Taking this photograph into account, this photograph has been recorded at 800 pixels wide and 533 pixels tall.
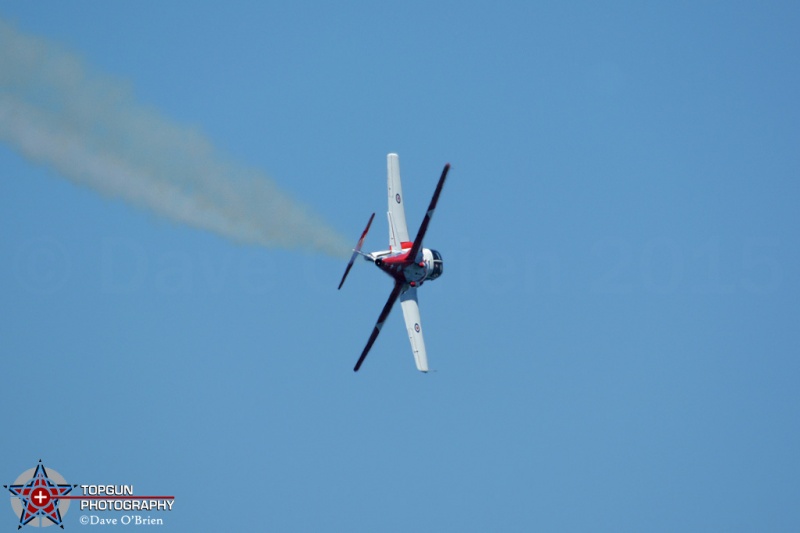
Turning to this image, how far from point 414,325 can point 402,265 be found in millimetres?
2354

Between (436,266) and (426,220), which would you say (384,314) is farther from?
(426,220)

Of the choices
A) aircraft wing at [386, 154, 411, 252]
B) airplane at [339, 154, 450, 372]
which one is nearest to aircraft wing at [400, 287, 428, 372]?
airplane at [339, 154, 450, 372]

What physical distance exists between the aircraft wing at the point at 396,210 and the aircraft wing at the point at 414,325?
1736 mm

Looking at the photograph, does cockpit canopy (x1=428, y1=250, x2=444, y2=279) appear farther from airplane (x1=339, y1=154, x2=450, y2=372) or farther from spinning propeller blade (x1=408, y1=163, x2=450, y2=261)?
spinning propeller blade (x1=408, y1=163, x2=450, y2=261)

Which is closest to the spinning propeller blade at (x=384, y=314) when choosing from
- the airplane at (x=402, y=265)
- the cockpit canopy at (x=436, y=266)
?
the airplane at (x=402, y=265)

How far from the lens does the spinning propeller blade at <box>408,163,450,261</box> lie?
55.7 meters

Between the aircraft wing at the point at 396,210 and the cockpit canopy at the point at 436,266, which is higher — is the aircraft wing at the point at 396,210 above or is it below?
above

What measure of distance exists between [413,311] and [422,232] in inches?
141

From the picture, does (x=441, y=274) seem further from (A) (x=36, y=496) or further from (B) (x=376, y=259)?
(A) (x=36, y=496)

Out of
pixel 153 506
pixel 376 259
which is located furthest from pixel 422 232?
pixel 153 506

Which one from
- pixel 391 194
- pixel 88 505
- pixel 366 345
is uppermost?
pixel 391 194

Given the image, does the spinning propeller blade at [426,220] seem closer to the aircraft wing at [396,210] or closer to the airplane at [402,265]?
the airplane at [402,265]

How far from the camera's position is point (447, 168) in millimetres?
55469

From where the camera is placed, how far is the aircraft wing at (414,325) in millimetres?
58625
